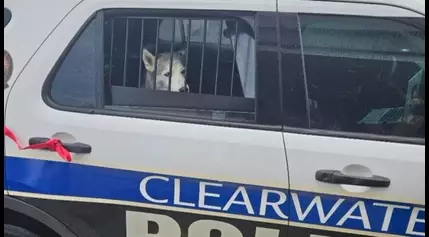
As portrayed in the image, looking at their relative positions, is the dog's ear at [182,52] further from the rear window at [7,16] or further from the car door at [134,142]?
the rear window at [7,16]

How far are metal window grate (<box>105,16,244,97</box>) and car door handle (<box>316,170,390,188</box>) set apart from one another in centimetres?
42

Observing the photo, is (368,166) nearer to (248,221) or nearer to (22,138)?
(248,221)

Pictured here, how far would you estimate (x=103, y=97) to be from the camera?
207 centimetres

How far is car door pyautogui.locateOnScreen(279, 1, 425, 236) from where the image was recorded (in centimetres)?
193

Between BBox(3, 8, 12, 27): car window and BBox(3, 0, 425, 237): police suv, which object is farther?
BBox(3, 8, 12, 27): car window

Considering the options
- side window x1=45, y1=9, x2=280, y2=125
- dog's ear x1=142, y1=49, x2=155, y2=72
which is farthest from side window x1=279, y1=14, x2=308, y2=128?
dog's ear x1=142, y1=49, x2=155, y2=72

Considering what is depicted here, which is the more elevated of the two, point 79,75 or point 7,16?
point 7,16

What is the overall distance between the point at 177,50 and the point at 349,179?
2.60ft

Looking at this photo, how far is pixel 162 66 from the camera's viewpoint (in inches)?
80.7

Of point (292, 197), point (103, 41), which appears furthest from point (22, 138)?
point (292, 197)

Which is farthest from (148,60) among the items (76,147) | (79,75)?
(76,147)

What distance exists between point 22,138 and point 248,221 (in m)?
0.91

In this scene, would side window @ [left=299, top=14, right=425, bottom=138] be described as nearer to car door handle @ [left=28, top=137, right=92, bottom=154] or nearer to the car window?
car door handle @ [left=28, top=137, right=92, bottom=154]

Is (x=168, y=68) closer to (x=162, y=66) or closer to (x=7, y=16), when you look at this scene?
(x=162, y=66)
